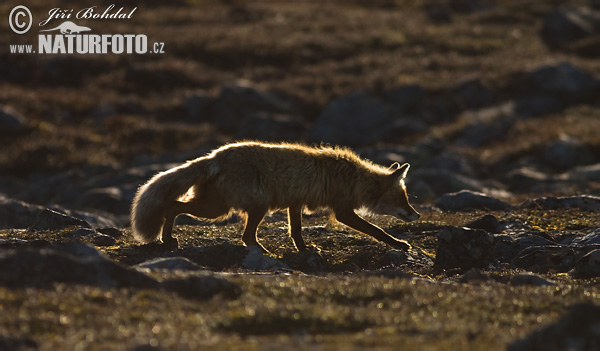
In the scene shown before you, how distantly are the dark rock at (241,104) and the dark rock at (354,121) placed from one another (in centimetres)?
403

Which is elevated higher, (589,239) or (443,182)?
(589,239)

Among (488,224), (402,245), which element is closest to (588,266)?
(402,245)

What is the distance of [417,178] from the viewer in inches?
1237

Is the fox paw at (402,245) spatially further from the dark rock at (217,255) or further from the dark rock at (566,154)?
the dark rock at (566,154)

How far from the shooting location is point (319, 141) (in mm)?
44281

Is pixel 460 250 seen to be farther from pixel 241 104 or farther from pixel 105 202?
pixel 241 104

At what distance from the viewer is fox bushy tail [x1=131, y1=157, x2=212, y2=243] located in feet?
49.3

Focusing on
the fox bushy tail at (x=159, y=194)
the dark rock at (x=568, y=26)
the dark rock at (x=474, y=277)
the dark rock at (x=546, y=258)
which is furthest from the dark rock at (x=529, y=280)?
the dark rock at (x=568, y=26)

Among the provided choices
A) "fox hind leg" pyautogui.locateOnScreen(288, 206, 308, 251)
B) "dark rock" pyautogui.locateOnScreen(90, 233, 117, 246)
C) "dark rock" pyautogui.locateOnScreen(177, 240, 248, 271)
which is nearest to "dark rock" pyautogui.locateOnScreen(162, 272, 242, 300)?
"dark rock" pyautogui.locateOnScreen(177, 240, 248, 271)

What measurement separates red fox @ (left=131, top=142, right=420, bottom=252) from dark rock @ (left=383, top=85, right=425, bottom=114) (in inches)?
1342

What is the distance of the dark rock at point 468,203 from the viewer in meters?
22.9

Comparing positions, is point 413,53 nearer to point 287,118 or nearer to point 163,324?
point 287,118

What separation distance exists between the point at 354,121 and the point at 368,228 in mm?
29999

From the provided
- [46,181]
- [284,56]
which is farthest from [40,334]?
[284,56]
